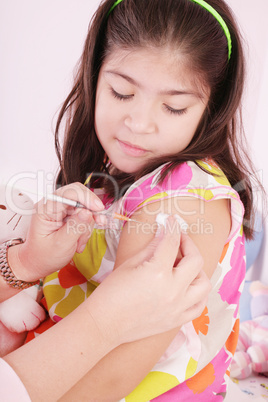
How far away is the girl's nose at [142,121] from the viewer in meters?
0.93

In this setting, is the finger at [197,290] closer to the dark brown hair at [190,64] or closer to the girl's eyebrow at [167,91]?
the dark brown hair at [190,64]

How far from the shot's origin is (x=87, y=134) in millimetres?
1277

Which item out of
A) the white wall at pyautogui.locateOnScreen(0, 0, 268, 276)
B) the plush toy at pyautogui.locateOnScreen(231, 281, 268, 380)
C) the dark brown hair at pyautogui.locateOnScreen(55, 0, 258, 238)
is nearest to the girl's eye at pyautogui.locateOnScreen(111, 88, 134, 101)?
the dark brown hair at pyautogui.locateOnScreen(55, 0, 258, 238)

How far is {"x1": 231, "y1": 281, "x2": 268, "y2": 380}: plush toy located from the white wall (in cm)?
78

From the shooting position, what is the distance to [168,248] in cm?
70

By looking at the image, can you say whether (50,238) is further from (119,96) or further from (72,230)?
(119,96)

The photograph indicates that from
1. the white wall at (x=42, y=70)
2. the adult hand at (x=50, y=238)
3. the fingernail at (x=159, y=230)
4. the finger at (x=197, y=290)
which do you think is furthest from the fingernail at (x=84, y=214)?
the white wall at (x=42, y=70)

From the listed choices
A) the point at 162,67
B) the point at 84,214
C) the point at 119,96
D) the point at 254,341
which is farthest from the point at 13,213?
the point at 254,341

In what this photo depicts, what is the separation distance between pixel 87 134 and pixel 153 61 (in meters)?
0.43

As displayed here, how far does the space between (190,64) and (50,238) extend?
1.56 feet

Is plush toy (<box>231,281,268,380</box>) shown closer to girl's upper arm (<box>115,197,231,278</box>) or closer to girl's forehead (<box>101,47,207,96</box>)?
girl's upper arm (<box>115,197,231,278</box>)

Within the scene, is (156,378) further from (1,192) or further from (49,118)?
(49,118)

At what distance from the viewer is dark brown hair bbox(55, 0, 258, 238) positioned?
2.98ft

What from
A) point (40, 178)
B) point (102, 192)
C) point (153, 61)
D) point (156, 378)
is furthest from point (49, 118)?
point (156, 378)
